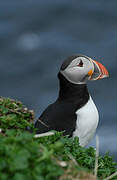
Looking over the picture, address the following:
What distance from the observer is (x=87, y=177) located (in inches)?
138

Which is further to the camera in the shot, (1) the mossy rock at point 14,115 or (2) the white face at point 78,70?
(2) the white face at point 78,70

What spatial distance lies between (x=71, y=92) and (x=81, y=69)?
50 centimetres

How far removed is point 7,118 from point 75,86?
313 centimetres

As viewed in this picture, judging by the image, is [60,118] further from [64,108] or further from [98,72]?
[98,72]

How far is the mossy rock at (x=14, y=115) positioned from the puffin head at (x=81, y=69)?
5.98ft

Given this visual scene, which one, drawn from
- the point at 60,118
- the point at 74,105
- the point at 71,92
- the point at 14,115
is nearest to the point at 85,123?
the point at 74,105

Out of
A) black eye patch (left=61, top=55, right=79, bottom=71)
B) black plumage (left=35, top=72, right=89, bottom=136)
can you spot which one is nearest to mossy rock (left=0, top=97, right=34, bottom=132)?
black plumage (left=35, top=72, right=89, bottom=136)

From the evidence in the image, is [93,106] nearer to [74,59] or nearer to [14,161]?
[74,59]

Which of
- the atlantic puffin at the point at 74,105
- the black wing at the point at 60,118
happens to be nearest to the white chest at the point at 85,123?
the atlantic puffin at the point at 74,105

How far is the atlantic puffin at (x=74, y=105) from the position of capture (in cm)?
811

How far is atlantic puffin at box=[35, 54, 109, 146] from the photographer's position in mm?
8109

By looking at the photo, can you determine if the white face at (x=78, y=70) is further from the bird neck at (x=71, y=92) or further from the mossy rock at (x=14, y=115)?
the mossy rock at (x=14, y=115)

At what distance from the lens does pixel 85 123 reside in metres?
8.28

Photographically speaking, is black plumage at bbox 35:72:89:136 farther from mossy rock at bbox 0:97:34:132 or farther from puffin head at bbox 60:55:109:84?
mossy rock at bbox 0:97:34:132
